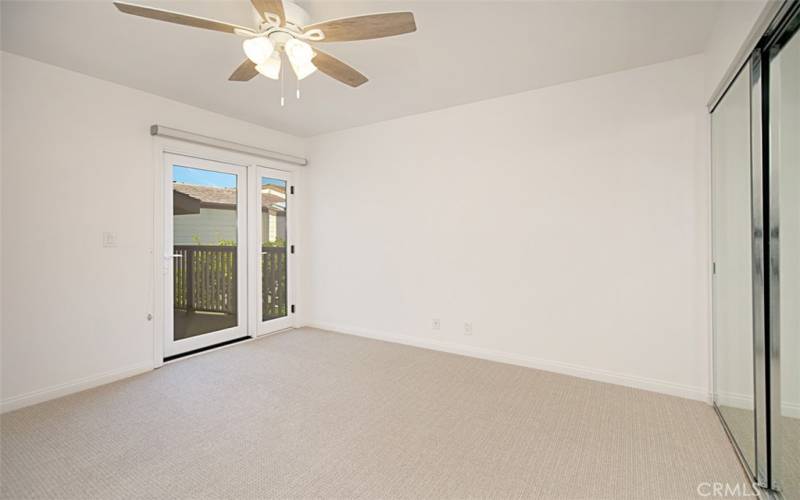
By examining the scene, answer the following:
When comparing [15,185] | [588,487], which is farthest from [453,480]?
[15,185]

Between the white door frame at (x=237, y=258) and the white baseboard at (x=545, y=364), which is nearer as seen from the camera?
the white baseboard at (x=545, y=364)

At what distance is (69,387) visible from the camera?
9.09 feet

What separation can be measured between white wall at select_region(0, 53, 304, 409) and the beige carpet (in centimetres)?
31

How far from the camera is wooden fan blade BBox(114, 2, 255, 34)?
5.19ft

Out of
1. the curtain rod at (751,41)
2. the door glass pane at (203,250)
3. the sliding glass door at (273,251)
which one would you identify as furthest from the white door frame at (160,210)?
the curtain rod at (751,41)

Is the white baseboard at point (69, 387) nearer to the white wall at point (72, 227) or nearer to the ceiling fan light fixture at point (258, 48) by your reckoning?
the white wall at point (72, 227)

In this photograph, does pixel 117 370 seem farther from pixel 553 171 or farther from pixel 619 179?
pixel 619 179

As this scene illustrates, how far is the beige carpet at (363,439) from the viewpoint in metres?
1.72

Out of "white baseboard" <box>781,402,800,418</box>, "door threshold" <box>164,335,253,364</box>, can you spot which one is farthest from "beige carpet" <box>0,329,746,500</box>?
"white baseboard" <box>781,402,800,418</box>

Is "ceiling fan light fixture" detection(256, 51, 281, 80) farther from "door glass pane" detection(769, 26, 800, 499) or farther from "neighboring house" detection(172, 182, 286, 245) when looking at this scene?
"door glass pane" detection(769, 26, 800, 499)

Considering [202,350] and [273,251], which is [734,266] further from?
[202,350]

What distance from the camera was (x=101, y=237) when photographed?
9.68 feet

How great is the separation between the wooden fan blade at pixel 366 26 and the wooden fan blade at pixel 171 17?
0.40 meters

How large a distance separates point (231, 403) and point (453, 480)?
166 centimetres
